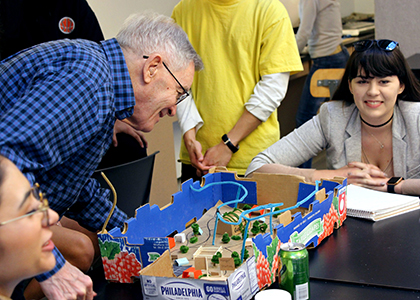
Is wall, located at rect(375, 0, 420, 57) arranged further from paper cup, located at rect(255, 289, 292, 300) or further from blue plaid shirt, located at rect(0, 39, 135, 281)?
paper cup, located at rect(255, 289, 292, 300)

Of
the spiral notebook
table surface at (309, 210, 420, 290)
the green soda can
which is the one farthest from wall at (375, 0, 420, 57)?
the green soda can

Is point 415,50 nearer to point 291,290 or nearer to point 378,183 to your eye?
point 378,183

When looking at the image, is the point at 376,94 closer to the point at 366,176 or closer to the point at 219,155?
the point at 366,176

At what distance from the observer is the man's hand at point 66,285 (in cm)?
105

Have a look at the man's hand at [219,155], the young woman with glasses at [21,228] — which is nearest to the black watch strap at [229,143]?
the man's hand at [219,155]

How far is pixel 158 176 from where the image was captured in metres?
3.35

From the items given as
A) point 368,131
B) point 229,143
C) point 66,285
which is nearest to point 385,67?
point 368,131

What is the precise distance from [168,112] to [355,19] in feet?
18.6

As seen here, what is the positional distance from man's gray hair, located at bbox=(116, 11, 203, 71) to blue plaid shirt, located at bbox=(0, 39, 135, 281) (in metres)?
0.05

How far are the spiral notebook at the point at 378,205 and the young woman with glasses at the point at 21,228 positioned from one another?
1094 millimetres

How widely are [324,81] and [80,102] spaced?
1843mm

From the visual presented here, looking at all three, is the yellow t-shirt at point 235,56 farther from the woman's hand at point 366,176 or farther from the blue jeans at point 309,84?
the blue jeans at point 309,84

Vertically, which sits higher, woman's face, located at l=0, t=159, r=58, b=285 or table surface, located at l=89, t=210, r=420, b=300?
woman's face, located at l=0, t=159, r=58, b=285

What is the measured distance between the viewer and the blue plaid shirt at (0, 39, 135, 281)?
0.99 metres
